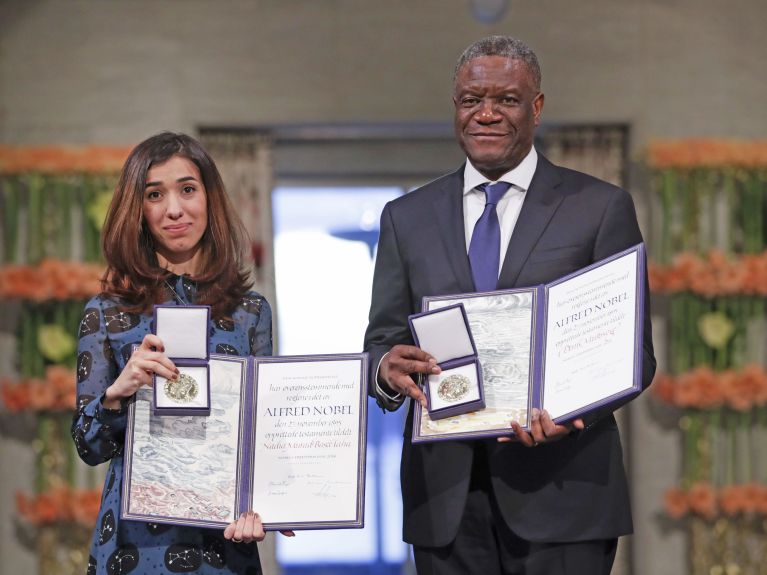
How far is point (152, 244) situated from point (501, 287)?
811mm

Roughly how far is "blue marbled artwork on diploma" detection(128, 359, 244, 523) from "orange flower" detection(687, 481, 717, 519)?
155 inches

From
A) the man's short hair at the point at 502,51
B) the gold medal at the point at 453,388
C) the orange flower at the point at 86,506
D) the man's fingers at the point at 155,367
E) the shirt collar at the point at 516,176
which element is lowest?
the orange flower at the point at 86,506

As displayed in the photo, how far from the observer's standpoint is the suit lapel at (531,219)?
2.60 metres

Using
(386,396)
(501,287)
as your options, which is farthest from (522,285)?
(386,396)

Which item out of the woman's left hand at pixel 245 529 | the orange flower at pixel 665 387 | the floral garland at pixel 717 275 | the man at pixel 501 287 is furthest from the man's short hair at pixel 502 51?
the orange flower at pixel 665 387

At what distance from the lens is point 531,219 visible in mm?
2646

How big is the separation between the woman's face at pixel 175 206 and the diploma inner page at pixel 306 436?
37cm

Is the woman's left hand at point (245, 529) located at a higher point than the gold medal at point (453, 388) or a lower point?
lower

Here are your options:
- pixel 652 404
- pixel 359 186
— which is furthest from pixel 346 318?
pixel 652 404

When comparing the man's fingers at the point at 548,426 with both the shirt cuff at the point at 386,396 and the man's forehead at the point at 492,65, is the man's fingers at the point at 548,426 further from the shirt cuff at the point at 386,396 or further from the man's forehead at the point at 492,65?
the man's forehead at the point at 492,65

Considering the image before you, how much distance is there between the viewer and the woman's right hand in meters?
2.43

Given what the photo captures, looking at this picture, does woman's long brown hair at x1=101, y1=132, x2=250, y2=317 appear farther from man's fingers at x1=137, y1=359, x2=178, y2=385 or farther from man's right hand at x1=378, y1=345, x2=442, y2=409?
man's right hand at x1=378, y1=345, x2=442, y2=409
